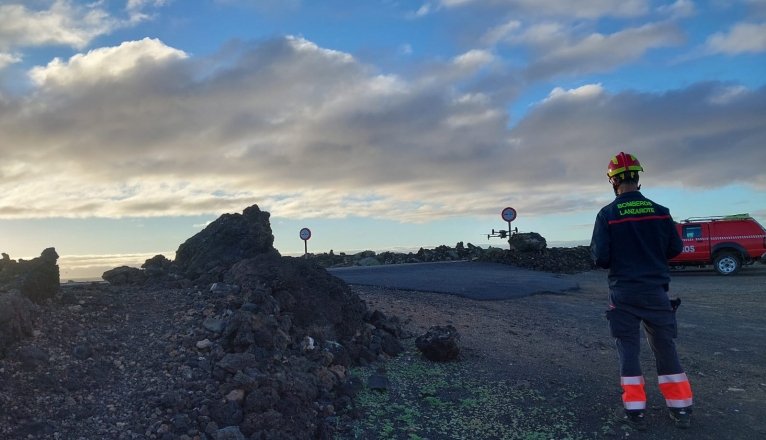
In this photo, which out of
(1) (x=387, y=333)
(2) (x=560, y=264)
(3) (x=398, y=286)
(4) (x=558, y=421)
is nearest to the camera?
(4) (x=558, y=421)

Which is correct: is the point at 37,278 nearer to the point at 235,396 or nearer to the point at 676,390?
the point at 235,396

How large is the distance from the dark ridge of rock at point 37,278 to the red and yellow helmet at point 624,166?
598 centimetres

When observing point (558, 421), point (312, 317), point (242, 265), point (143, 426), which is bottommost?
point (558, 421)

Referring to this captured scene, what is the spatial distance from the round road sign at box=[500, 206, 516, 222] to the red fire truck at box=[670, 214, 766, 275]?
728cm

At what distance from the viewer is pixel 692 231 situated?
2159cm

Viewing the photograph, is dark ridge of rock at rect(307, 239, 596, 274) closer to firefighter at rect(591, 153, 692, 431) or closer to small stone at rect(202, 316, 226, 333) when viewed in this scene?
small stone at rect(202, 316, 226, 333)

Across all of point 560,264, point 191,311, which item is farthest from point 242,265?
point 560,264

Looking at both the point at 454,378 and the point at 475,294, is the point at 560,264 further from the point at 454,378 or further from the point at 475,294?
the point at 454,378

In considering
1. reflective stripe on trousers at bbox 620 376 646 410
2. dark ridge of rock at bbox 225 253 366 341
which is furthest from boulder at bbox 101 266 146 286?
reflective stripe on trousers at bbox 620 376 646 410

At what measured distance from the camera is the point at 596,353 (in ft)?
26.6

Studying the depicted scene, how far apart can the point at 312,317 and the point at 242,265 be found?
1.51m

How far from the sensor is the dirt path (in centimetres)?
565

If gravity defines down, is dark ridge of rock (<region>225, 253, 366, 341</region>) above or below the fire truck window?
below

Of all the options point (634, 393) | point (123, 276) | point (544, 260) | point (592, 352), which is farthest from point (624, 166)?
point (544, 260)
